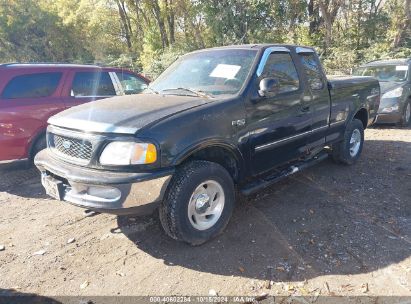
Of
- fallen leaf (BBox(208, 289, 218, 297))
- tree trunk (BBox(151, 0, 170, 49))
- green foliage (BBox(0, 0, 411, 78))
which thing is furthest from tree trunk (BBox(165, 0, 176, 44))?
fallen leaf (BBox(208, 289, 218, 297))

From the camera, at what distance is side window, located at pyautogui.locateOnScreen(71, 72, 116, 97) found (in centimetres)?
635

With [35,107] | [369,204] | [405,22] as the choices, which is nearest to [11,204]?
[35,107]

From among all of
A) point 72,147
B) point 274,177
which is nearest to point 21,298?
point 72,147

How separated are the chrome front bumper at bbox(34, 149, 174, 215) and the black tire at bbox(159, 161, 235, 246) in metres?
0.14

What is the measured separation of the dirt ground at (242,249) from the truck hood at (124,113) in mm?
1295

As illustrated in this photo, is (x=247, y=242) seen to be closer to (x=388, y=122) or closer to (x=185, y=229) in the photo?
(x=185, y=229)

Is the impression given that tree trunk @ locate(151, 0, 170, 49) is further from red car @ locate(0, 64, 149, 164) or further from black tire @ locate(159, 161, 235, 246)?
black tire @ locate(159, 161, 235, 246)

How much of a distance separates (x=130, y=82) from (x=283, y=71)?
382 centimetres

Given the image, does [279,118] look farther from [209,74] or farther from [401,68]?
[401,68]

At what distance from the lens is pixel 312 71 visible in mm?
4863

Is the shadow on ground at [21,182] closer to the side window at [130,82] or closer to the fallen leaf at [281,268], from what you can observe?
the side window at [130,82]

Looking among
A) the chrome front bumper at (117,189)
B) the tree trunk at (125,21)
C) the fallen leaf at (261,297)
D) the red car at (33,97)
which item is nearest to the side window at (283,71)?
the chrome front bumper at (117,189)

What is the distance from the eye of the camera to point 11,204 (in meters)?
Result: 4.88

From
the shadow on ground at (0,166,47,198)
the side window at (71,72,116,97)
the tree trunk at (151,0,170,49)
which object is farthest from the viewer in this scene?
the tree trunk at (151,0,170,49)
